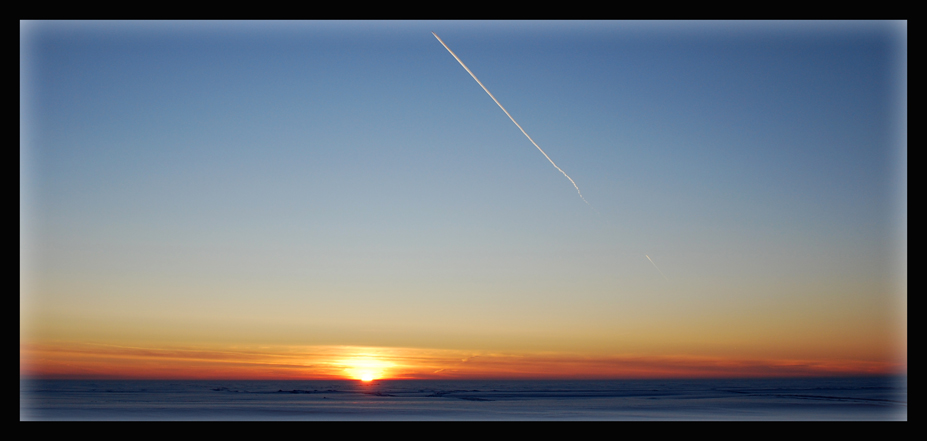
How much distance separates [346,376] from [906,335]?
22670mm
